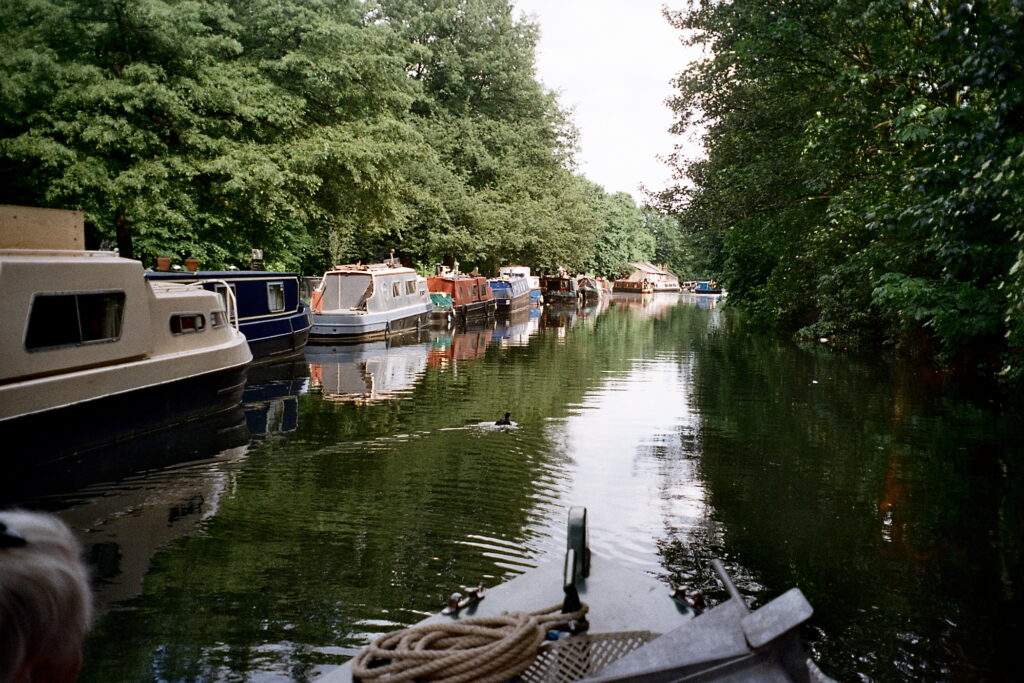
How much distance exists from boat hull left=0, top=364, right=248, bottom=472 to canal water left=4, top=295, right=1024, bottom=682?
391mm

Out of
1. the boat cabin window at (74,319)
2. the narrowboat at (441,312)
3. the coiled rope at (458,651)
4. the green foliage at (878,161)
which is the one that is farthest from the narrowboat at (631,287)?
the coiled rope at (458,651)

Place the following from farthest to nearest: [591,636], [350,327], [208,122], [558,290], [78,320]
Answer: [558,290] < [350,327] < [208,122] < [78,320] < [591,636]

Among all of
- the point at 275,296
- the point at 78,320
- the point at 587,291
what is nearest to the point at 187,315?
the point at 78,320

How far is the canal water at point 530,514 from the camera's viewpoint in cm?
608

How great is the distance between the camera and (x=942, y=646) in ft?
19.6

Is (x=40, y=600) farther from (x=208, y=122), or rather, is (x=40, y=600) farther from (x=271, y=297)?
(x=208, y=122)

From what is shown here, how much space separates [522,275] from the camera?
2201 inches

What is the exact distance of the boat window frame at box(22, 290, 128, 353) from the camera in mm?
10883

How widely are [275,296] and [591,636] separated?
20305mm

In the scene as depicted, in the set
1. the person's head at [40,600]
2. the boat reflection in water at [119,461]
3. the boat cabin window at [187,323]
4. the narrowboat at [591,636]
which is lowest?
the boat reflection in water at [119,461]

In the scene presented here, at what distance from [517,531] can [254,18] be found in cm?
2140

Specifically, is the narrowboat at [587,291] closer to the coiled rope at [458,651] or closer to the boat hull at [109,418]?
the boat hull at [109,418]

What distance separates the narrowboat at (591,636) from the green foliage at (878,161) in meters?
5.60

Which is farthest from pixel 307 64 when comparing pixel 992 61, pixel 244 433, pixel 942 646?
pixel 942 646
